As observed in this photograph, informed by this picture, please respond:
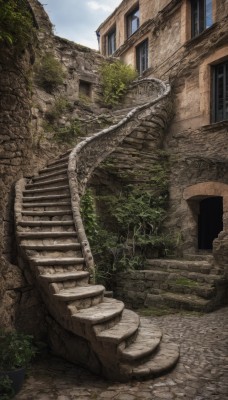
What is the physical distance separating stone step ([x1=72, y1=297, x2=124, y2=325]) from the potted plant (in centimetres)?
74

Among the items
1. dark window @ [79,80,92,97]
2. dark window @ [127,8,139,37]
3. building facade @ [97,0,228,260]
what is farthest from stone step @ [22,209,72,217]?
dark window @ [127,8,139,37]

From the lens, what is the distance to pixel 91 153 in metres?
8.13

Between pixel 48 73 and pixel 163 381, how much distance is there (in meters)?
11.2

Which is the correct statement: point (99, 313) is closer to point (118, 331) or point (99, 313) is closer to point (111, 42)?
point (118, 331)

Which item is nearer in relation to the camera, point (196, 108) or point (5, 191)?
Answer: point (5, 191)

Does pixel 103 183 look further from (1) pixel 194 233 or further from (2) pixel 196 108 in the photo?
(2) pixel 196 108

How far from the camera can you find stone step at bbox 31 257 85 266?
469 centimetres

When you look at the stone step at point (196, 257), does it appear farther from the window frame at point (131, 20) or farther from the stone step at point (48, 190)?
the window frame at point (131, 20)

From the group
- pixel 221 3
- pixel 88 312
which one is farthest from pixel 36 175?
pixel 221 3

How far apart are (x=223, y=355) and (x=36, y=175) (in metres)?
5.13

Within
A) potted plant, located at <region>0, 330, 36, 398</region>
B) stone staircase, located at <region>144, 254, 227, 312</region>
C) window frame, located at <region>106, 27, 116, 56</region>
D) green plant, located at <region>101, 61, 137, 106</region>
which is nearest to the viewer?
potted plant, located at <region>0, 330, 36, 398</region>

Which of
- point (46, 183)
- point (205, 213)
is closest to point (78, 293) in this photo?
point (46, 183)

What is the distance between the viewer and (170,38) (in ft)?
42.7

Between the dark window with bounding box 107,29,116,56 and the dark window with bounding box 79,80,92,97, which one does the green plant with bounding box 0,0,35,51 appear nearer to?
the dark window with bounding box 79,80,92,97
